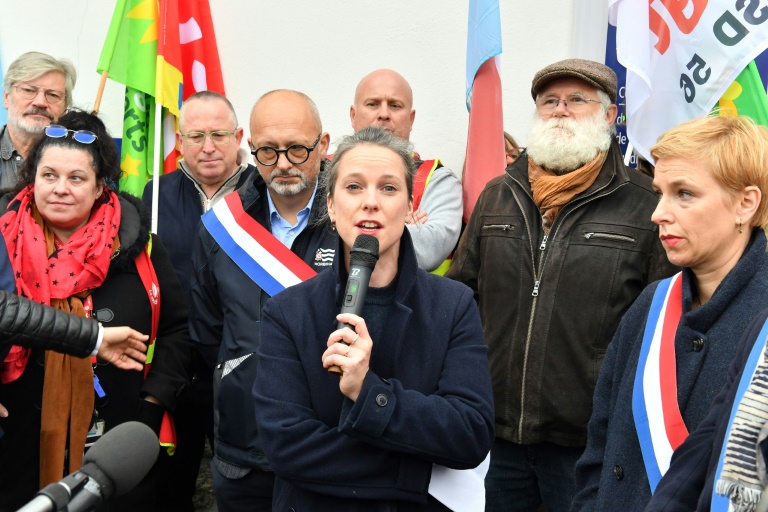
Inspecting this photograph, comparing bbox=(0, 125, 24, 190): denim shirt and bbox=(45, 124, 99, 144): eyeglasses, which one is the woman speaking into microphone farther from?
bbox=(0, 125, 24, 190): denim shirt

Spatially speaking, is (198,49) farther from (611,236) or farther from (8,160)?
(611,236)

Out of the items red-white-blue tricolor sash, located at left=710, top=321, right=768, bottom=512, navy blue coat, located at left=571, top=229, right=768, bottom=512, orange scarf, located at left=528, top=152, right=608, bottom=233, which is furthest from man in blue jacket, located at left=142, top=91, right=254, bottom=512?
red-white-blue tricolor sash, located at left=710, top=321, right=768, bottom=512

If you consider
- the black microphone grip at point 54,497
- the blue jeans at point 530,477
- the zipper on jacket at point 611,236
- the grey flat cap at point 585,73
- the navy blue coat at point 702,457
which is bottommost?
the blue jeans at point 530,477

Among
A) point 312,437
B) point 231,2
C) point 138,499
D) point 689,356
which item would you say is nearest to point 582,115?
point 689,356

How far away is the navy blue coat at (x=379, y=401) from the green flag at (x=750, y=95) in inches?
98.1

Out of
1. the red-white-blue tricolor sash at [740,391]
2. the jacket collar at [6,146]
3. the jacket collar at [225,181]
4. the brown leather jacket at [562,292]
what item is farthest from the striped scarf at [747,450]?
the jacket collar at [6,146]

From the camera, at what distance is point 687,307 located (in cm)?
276

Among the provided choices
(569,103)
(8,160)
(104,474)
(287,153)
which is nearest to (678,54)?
(569,103)

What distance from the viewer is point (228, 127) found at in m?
5.38

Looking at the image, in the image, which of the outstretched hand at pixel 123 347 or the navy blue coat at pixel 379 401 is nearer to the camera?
the navy blue coat at pixel 379 401

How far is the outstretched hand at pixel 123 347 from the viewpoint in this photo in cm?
365

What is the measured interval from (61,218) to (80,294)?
13.3 inches

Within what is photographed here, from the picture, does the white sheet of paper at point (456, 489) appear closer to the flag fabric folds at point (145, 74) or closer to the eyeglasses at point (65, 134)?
the eyeglasses at point (65, 134)

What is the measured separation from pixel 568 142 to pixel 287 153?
1.15 meters
